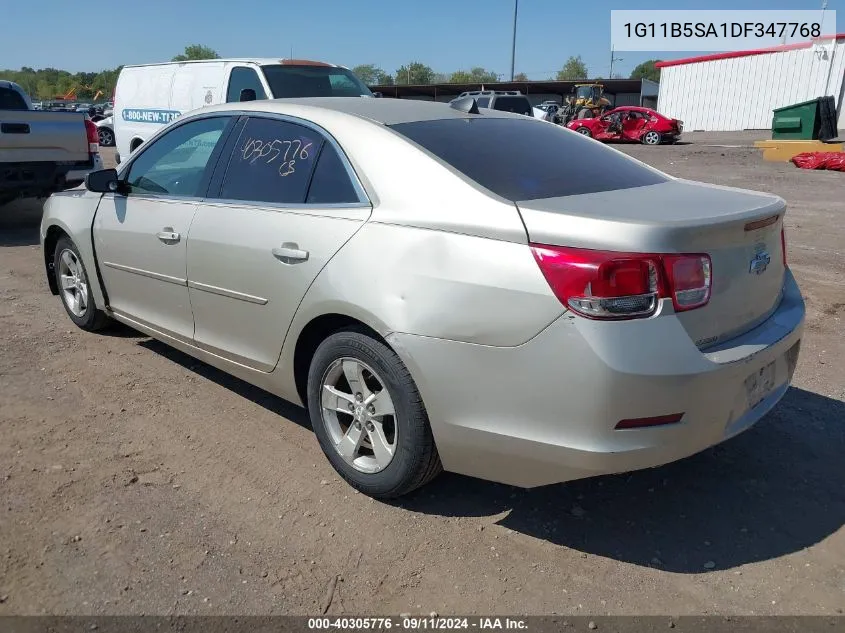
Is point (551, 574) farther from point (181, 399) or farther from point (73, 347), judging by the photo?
point (73, 347)

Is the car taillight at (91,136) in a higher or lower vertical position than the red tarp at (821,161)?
higher

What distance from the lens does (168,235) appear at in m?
3.95

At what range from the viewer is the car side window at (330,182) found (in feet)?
10.4

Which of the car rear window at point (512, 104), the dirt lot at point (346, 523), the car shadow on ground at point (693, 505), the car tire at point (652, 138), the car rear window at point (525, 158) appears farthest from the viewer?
the car tire at point (652, 138)

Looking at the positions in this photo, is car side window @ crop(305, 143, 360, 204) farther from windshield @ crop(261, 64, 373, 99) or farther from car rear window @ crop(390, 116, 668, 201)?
windshield @ crop(261, 64, 373, 99)

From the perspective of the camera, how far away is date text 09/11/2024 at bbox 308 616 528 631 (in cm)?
244

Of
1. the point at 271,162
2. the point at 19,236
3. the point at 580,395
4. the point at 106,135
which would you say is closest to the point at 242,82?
the point at 19,236

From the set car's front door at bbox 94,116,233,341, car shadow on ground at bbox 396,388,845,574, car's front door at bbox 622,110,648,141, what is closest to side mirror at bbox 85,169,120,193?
car's front door at bbox 94,116,233,341

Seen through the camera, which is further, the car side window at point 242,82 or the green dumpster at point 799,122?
the green dumpster at point 799,122

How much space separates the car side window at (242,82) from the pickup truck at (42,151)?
1.95 m

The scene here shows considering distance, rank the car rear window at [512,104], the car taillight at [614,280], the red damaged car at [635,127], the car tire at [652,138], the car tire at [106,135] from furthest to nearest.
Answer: the car tire at [652,138]
the red damaged car at [635,127]
the car tire at [106,135]
the car rear window at [512,104]
the car taillight at [614,280]

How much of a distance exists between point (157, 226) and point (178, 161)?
47 centimetres

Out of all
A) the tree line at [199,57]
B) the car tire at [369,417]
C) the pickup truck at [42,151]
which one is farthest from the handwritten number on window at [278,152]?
the tree line at [199,57]

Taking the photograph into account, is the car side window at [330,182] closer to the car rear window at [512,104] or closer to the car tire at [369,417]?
the car tire at [369,417]
